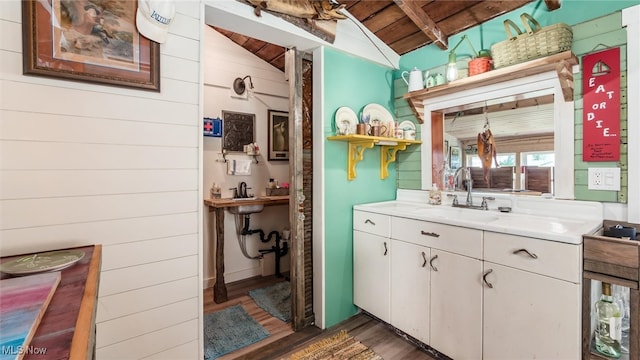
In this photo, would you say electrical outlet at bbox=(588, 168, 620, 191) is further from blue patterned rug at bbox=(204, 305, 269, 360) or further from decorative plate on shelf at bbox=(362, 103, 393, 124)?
blue patterned rug at bbox=(204, 305, 269, 360)

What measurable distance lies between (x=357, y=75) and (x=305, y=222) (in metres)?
1.34

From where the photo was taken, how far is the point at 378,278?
2137 mm

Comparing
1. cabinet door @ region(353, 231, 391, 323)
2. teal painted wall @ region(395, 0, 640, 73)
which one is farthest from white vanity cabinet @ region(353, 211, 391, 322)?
teal painted wall @ region(395, 0, 640, 73)

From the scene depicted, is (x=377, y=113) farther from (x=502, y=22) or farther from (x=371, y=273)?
(x=371, y=273)

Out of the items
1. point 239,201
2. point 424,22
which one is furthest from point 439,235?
point 239,201

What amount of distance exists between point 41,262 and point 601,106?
9.24ft

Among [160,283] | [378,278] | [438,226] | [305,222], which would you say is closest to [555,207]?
[438,226]

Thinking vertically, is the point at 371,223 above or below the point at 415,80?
below

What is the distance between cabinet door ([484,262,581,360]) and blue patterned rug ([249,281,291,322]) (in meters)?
1.54

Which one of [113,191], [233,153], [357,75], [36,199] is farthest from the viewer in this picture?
[233,153]

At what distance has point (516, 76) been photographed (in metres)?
1.89

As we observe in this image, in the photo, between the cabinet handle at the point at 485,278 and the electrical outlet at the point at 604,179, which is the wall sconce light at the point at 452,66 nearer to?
the electrical outlet at the point at 604,179

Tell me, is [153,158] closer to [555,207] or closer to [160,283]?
[160,283]

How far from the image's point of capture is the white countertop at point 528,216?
138cm
